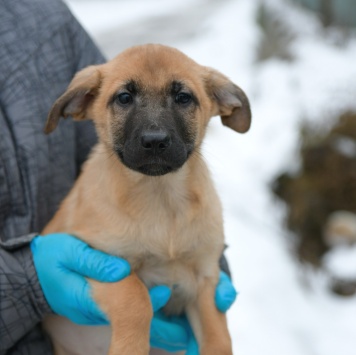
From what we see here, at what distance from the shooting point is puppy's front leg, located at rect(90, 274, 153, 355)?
2.31 m

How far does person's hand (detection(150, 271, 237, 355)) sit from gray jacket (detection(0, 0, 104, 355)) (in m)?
0.43

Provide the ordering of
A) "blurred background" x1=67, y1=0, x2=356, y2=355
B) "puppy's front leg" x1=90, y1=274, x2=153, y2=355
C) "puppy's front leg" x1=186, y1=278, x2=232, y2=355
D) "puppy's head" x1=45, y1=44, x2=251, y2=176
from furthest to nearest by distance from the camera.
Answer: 1. "blurred background" x1=67, y1=0, x2=356, y2=355
2. "puppy's front leg" x1=186, y1=278, x2=232, y2=355
3. "puppy's head" x1=45, y1=44, x2=251, y2=176
4. "puppy's front leg" x1=90, y1=274, x2=153, y2=355

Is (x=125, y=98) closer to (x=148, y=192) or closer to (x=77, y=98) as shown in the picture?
(x=77, y=98)

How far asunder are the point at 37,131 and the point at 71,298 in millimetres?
637

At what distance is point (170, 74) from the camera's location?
2.57 metres

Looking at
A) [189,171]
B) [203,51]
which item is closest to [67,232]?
[189,171]

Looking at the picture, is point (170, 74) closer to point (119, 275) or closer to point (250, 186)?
point (119, 275)

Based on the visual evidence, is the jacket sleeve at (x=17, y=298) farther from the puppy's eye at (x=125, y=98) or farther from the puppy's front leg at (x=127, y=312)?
the puppy's eye at (x=125, y=98)

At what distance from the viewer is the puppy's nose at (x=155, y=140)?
2328 mm

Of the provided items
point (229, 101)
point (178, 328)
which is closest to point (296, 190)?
point (229, 101)

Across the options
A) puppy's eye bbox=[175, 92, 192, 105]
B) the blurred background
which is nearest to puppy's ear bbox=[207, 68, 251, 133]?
puppy's eye bbox=[175, 92, 192, 105]

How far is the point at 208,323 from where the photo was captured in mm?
2588

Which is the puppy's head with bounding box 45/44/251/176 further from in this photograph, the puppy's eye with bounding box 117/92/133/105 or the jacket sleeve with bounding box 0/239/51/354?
the jacket sleeve with bounding box 0/239/51/354

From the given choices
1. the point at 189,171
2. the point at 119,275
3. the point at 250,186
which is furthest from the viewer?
the point at 250,186
